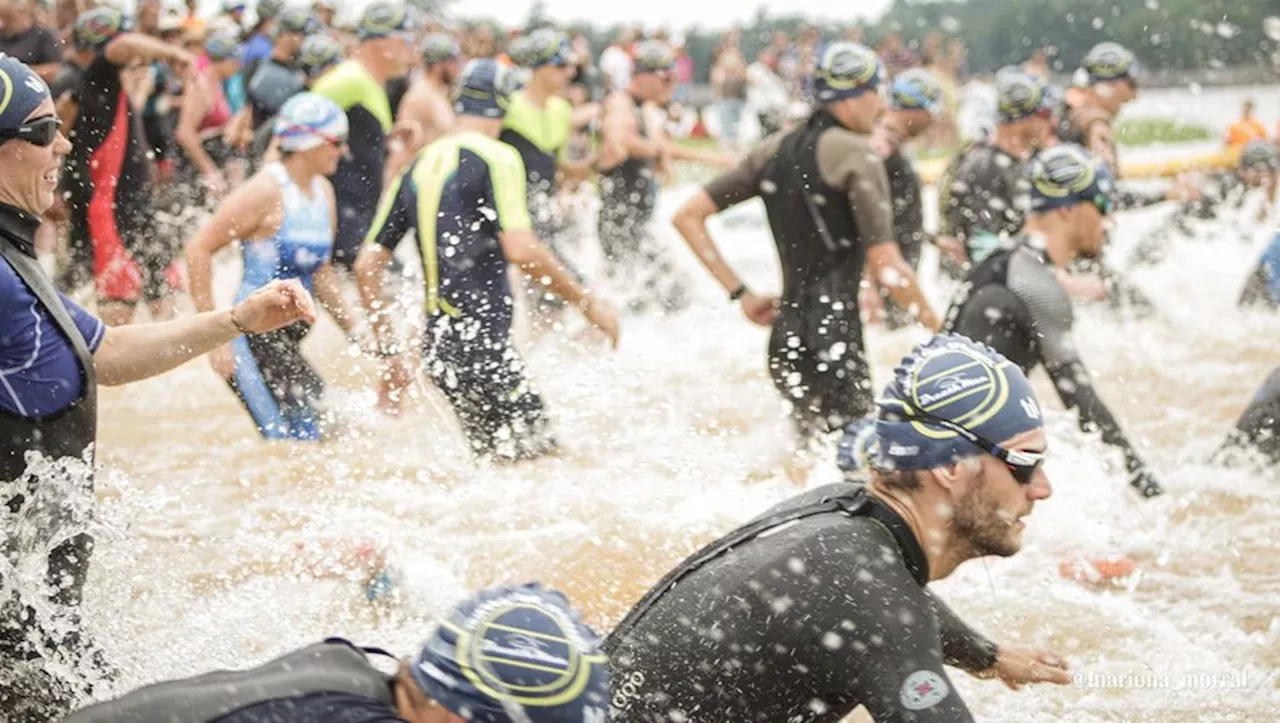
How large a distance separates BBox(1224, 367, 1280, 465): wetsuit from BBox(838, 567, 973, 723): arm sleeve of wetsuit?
3.36m

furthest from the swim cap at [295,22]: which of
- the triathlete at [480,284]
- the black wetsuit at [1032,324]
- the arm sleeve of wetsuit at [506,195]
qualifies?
the black wetsuit at [1032,324]

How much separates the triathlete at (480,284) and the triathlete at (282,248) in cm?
50

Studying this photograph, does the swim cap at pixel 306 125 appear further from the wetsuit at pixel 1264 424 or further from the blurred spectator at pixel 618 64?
the blurred spectator at pixel 618 64

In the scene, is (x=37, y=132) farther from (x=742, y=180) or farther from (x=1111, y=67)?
(x=1111, y=67)

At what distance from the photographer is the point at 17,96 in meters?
3.40

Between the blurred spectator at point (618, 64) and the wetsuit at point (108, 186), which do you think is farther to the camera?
the blurred spectator at point (618, 64)

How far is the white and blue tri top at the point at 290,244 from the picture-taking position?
605 centimetres

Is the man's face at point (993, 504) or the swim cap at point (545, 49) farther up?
the man's face at point (993, 504)


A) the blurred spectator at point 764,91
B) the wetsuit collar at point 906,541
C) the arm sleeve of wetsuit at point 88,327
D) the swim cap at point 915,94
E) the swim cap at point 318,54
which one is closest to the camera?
the wetsuit collar at point 906,541

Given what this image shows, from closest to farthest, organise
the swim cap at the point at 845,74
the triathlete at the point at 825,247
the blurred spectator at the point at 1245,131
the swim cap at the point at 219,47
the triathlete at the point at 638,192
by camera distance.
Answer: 1. the triathlete at the point at 825,247
2. the swim cap at the point at 845,74
3. the triathlete at the point at 638,192
4. the swim cap at the point at 219,47
5. the blurred spectator at the point at 1245,131

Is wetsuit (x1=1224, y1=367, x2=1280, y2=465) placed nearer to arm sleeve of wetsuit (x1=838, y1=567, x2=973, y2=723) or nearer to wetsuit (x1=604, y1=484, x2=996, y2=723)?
wetsuit (x1=604, y1=484, x2=996, y2=723)

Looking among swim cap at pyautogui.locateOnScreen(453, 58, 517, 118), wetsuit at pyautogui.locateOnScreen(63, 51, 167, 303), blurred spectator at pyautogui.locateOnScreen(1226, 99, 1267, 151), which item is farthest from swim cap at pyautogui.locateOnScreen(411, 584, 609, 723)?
blurred spectator at pyautogui.locateOnScreen(1226, 99, 1267, 151)

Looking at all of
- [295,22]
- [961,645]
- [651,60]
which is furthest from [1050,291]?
[295,22]

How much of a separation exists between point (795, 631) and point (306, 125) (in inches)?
157
